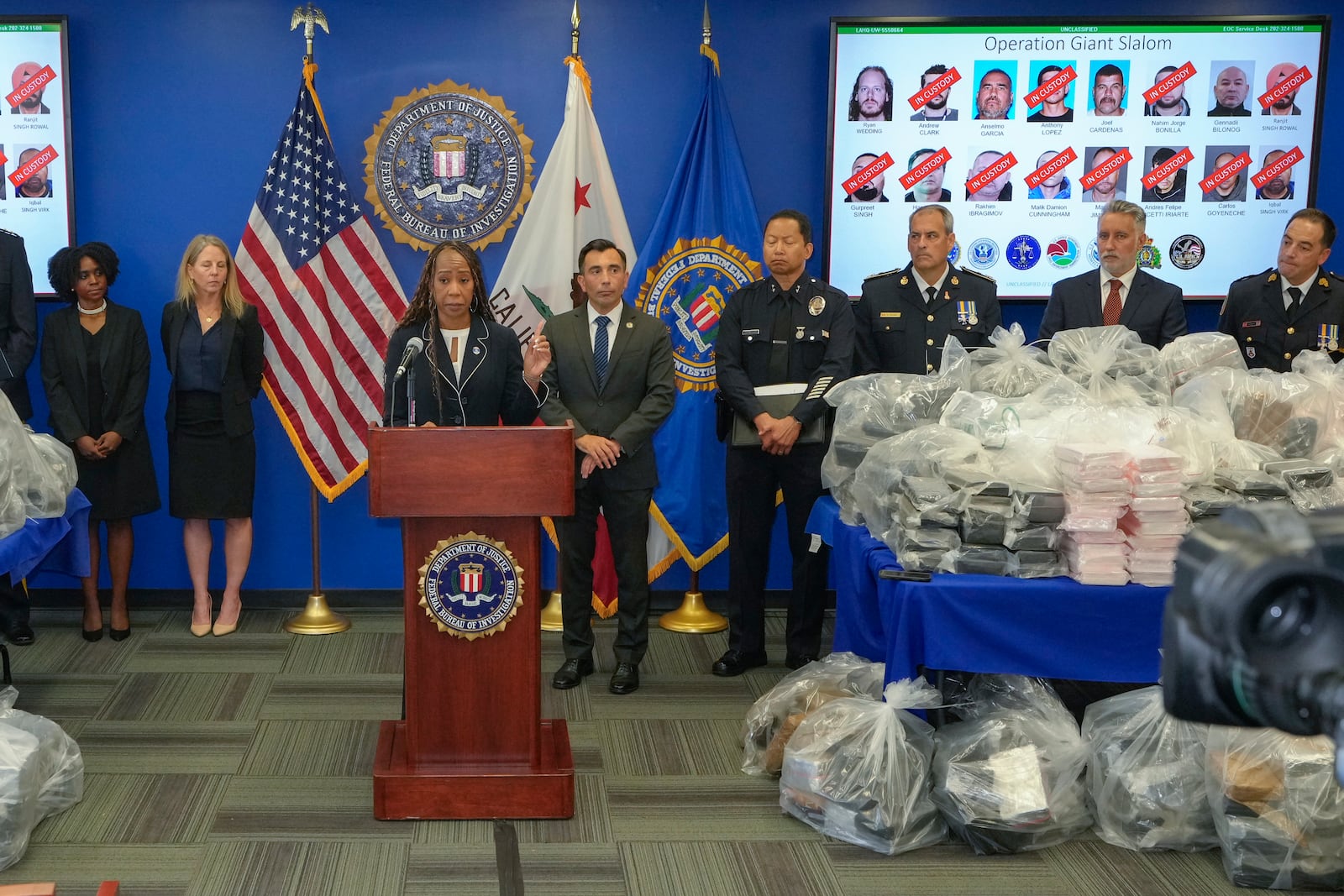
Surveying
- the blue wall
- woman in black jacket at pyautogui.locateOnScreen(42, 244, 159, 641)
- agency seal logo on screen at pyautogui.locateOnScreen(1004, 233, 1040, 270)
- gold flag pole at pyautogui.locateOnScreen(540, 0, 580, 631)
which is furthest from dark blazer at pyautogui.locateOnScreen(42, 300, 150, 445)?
agency seal logo on screen at pyautogui.locateOnScreen(1004, 233, 1040, 270)

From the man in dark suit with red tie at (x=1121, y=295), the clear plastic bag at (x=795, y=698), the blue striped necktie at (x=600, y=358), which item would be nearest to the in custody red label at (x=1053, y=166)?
the man in dark suit with red tie at (x=1121, y=295)

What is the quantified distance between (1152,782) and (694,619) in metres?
2.42

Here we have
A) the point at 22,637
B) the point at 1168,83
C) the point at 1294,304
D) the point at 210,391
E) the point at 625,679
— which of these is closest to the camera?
the point at 625,679

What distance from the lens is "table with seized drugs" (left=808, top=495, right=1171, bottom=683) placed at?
2.96m

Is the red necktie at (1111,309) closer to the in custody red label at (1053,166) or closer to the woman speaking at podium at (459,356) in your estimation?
the in custody red label at (1053,166)

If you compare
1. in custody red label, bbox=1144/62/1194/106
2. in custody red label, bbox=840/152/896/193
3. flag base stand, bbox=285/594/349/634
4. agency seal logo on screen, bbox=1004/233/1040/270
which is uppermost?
in custody red label, bbox=1144/62/1194/106

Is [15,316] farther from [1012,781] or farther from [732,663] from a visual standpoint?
[1012,781]

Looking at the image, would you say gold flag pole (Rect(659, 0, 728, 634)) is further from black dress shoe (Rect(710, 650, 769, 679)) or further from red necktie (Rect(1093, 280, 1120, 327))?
red necktie (Rect(1093, 280, 1120, 327))

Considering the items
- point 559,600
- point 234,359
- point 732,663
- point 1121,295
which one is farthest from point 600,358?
point 1121,295

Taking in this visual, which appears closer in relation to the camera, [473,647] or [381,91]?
[473,647]

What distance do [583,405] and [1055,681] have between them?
190 centimetres

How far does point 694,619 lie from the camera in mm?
5121

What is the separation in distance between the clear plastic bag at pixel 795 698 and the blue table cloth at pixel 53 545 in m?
2.21

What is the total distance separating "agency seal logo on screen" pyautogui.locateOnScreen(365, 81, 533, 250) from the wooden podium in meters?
2.33
